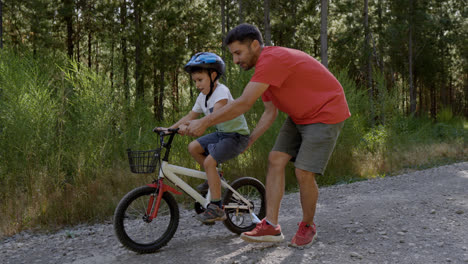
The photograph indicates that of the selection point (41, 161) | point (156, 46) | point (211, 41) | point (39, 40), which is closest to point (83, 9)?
point (39, 40)

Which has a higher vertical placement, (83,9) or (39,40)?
(83,9)

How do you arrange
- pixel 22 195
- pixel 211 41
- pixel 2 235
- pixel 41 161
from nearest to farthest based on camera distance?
pixel 2 235
pixel 22 195
pixel 41 161
pixel 211 41

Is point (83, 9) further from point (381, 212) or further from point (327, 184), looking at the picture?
point (381, 212)

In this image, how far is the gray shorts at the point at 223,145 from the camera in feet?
12.4

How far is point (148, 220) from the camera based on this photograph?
12.0ft

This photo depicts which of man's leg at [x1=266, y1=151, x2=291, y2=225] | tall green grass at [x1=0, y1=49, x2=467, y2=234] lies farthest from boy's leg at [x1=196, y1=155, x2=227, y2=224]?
tall green grass at [x1=0, y1=49, x2=467, y2=234]

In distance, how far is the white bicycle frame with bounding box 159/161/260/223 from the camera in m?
3.71

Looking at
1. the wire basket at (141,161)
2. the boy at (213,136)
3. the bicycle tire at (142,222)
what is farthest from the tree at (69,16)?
the wire basket at (141,161)

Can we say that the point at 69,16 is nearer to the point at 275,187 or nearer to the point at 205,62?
the point at 205,62

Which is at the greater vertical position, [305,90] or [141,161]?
[305,90]

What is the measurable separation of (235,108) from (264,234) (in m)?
1.13

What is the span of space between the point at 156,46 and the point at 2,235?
56.9ft

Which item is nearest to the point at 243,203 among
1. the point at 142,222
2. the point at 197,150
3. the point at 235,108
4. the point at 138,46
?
the point at 197,150

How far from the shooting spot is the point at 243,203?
4246 mm
